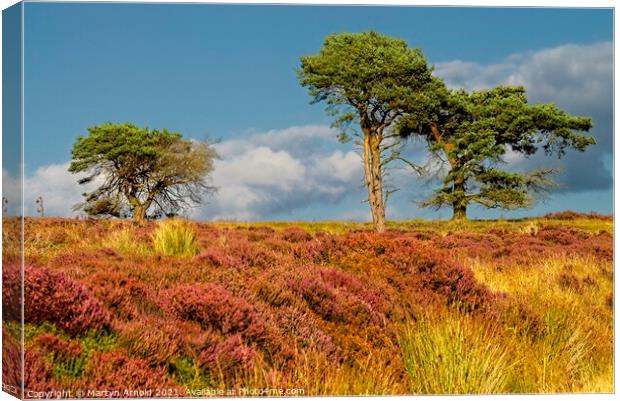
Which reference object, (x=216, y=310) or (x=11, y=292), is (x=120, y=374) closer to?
(x=216, y=310)

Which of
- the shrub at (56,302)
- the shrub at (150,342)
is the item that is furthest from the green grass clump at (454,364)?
the shrub at (56,302)

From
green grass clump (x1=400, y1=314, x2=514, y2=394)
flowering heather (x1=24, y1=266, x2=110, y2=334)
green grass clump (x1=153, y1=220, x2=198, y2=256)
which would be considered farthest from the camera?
green grass clump (x1=153, y1=220, x2=198, y2=256)

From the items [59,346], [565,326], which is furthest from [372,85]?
[59,346]

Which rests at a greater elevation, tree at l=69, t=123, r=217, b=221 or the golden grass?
tree at l=69, t=123, r=217, b=221

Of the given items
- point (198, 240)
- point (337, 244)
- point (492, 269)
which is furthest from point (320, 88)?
point (492, 269)

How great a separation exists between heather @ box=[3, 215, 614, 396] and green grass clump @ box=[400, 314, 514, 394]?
0.01m

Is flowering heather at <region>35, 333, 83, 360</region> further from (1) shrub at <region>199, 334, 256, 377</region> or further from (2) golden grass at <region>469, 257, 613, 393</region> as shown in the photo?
(2) golden grass at <region>469, 257, 613, 393</region>

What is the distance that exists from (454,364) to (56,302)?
314cm

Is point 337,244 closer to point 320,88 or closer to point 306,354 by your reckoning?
point 320,88

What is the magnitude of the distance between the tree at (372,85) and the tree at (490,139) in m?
0.38

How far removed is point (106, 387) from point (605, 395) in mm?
4175

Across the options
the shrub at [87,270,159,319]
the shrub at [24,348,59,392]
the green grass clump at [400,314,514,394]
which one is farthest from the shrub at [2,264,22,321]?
the green grass clump at [400,314,514,394]

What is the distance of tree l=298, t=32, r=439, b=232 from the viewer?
8.88 metres

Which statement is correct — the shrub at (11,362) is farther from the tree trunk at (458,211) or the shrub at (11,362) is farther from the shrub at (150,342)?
the tree trunk at (458,211)
